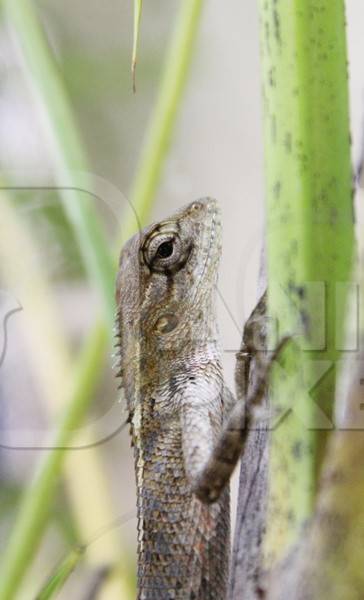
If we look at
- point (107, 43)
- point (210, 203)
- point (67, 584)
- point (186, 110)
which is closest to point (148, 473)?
point (67, 584)

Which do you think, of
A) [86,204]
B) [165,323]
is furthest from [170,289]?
[86,204]

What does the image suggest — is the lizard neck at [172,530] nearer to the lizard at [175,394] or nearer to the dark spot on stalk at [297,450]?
the lizard at [175,394]

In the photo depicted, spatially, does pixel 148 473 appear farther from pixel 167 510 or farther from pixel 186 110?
pixel 186 110

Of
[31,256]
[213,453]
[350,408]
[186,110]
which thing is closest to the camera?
[350,408]

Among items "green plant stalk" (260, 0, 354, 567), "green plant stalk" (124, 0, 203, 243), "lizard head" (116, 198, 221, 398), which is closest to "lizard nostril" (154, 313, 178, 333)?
"lizard head" (116, 198, 221, 398)

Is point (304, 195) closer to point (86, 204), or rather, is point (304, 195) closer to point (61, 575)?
point (86, 204)

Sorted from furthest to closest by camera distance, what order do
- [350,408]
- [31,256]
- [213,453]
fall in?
[31,256]
[213,453]
[350,408]

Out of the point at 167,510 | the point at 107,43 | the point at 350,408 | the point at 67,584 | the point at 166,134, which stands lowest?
the point at 67,584
